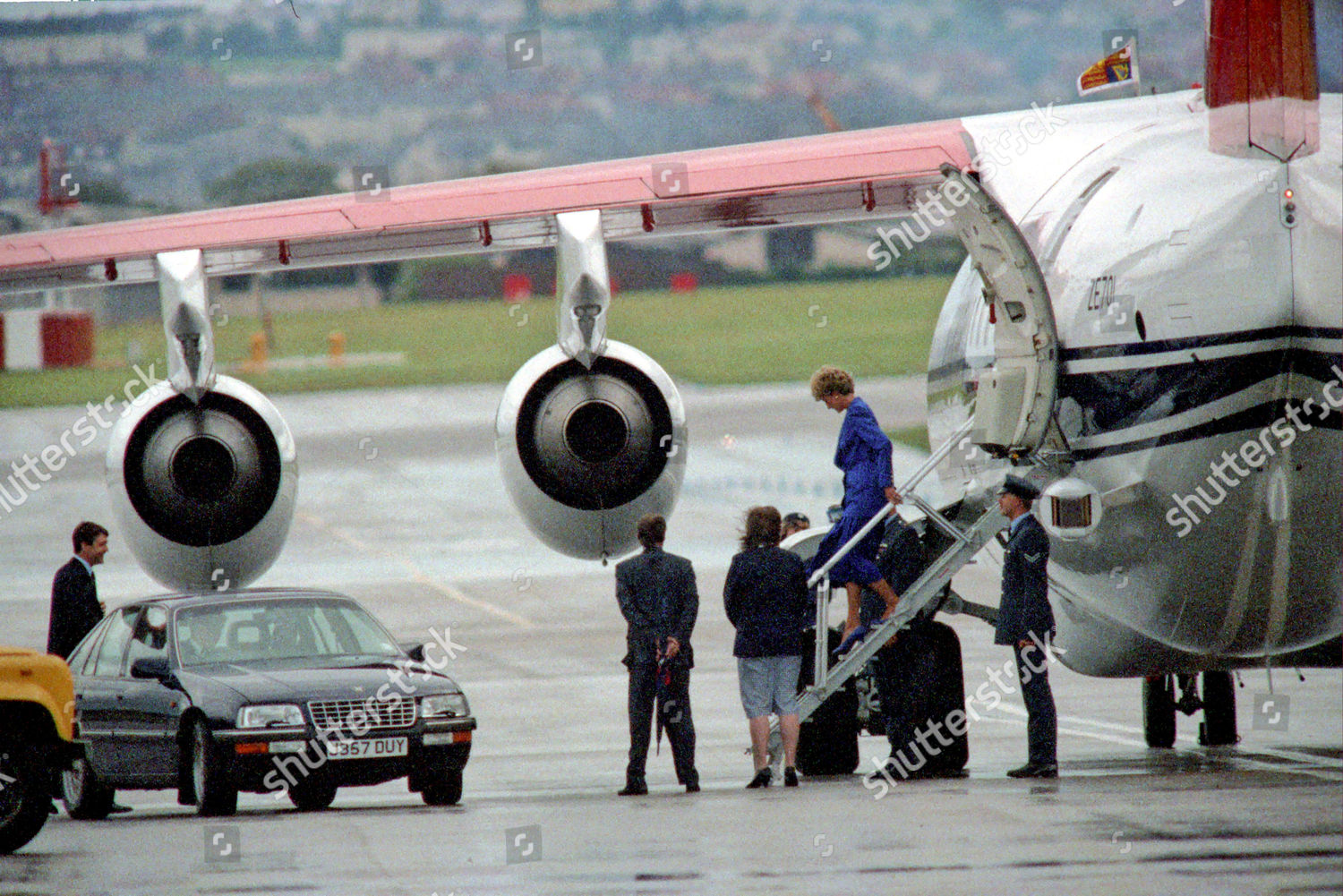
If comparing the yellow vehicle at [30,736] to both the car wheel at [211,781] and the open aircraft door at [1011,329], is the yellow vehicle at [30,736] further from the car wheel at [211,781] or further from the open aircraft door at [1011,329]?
the open aircraft door at [1011,329]

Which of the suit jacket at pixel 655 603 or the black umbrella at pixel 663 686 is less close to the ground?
the suit jacket at pixel 655 603

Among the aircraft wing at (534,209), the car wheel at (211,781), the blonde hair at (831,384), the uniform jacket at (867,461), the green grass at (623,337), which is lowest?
the car wheel at (211,781)

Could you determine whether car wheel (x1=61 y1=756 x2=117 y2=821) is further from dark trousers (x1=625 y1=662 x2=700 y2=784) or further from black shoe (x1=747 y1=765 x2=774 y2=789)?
black shoe (x1=747 y1=765 x2=774 y2=789)

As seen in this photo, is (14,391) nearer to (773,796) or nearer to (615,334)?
(615,334)

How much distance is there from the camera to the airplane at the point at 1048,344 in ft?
38.2

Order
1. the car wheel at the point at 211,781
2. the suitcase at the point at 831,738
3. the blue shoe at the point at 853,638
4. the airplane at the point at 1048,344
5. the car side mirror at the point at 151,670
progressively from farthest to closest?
1. the suitcase at the point at 831,738
2. the blue shoe at the point at 853,638
3. the car side mirror at the point at 151,670
4. the car wheel at the point at 211,781
5. the airplane at the point at 1048,344

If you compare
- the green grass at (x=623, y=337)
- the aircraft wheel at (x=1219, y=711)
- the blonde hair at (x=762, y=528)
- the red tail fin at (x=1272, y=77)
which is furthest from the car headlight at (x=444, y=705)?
the green grass at (x=623, y=337)

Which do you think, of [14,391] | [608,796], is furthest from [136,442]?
[14,391]

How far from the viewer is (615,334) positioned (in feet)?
253

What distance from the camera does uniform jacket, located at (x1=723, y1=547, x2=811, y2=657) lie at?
43.4 ft

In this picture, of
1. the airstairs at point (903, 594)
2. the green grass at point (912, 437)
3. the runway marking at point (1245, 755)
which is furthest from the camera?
the green grass at point (912, 437)

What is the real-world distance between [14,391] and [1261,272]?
204 feet

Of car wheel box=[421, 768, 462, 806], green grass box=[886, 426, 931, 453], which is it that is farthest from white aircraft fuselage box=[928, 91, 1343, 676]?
green grass box=[886, 426, 931, 453]

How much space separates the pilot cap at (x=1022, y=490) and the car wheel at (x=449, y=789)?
4.07 meters
